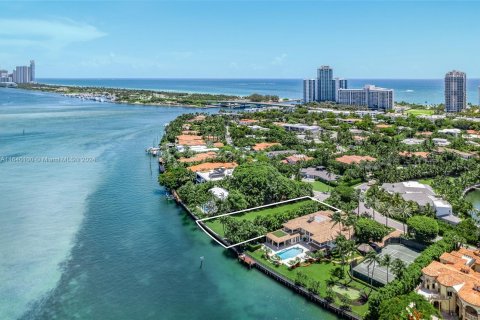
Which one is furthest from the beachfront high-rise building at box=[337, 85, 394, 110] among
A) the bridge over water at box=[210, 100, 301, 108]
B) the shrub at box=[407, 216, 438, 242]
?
the shrub at box=[407, 216, 438, 242]

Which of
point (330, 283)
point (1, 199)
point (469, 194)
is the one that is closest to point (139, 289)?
point (330, 283)

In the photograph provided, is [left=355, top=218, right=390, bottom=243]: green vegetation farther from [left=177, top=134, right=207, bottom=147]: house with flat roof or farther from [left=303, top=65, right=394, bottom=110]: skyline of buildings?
[left=303, top=65, right=394, bottom=110]: skyline of buildings

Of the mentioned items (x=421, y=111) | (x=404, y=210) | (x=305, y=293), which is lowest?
(x=305, y=293)

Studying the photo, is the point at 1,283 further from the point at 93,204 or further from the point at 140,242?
the point at 93,204

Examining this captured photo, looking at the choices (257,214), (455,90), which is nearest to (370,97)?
(455,90)

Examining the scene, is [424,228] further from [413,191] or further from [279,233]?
[413,191]
